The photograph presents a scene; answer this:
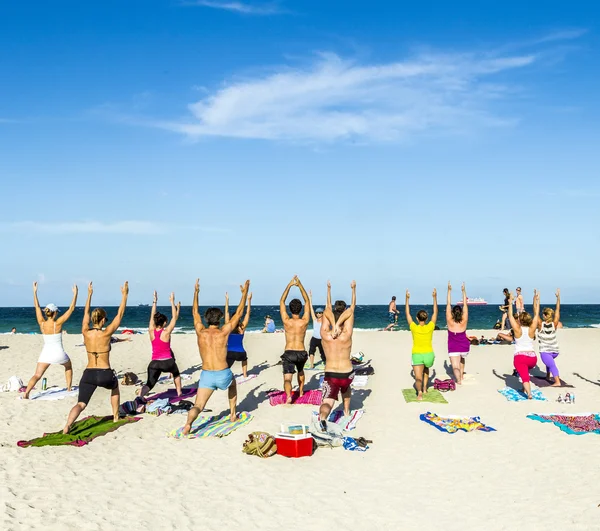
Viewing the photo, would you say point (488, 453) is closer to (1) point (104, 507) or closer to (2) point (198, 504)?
(2) point (198, 504)

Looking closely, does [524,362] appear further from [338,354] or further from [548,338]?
[338,354]

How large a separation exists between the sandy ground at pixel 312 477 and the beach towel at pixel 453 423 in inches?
7.2

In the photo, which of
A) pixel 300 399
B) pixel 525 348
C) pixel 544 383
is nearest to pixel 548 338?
pixel 544 383

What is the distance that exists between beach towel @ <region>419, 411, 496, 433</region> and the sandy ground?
184 mm

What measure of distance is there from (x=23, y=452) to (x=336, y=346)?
525 centimetres

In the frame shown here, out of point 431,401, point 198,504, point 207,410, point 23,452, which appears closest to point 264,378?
point 207,410

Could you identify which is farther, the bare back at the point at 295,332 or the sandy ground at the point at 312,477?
the bare back at the point at 295,332

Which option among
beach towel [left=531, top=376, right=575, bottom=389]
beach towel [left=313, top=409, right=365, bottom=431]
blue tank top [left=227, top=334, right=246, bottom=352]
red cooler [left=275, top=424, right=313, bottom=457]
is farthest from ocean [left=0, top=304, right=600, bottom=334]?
red cooler [left=275, top=424, right=313, bottom=457]

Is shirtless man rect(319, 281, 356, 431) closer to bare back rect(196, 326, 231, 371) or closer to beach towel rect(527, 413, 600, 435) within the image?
bare back rect(196, 326, 231, 371)

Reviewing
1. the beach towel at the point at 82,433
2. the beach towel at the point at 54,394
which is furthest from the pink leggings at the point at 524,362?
the beach towel at the point at 54,394

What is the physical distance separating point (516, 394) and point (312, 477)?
6.93 meters

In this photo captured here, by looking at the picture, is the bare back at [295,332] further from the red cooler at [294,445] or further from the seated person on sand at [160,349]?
the red cooler at [294,445]

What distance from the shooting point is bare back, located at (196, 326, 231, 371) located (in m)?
9.12

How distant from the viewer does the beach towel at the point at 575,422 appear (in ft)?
30.9
